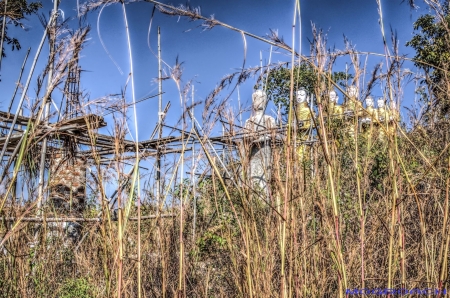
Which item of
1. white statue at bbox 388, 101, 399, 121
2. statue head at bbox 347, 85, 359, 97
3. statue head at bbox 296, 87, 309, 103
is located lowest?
white statue at bbox 388, 101, 399, 121

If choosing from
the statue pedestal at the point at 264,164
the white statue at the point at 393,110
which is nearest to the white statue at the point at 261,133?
the statue pedestal at the point at 264,164

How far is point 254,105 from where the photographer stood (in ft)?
5.98

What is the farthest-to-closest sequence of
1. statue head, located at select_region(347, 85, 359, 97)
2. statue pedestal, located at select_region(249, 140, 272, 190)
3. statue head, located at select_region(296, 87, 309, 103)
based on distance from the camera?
statue head, located at select_region(296, 87, 309, 103)
statue pedestal, located at select_region(249, 140, 272, 190)
statue head, located at select_region(347, 85, 359, 97)

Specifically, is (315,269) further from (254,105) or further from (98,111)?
(98,111)

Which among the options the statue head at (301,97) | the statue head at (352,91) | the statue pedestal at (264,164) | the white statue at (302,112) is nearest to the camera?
the white statue at (302,112)

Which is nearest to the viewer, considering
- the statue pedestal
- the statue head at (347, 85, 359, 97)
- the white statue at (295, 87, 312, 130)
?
the white statue at (295, 87, 312, 130)

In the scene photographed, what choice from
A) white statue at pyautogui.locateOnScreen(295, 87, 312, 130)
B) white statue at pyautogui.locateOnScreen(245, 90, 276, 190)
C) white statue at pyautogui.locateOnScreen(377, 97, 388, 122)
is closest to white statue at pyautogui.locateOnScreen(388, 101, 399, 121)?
white statue at pyautogui.locateOnScreen(377, 97, 388, 122)

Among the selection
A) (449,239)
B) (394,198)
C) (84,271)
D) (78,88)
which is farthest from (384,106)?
(84,271)

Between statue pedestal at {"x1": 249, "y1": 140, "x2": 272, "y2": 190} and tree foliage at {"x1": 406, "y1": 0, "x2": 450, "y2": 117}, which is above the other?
tree foliage at {"x1": 406, "y1": 0, "x2": 450, "y2": 117}

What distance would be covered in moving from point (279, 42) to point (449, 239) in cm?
70

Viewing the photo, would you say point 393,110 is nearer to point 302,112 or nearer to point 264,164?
point 264,164

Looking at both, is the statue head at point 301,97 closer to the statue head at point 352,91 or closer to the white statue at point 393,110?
the statue head at point 352,91

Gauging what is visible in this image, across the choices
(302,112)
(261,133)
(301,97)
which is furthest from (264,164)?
(301,97)

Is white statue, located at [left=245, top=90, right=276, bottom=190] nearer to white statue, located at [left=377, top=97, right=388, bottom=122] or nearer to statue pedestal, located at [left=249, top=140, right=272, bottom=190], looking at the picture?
statue pedestal, located at [left=249, top=140, right=272, bottom=190]
